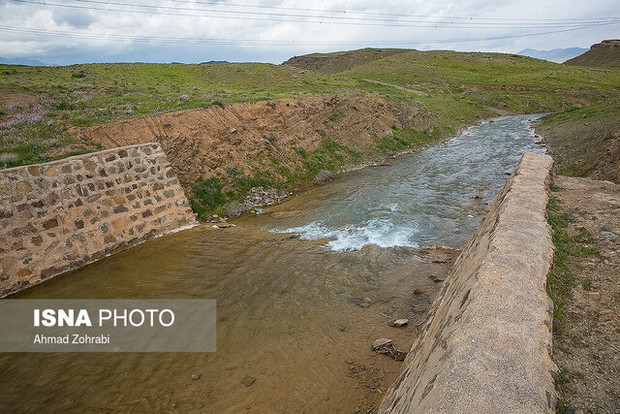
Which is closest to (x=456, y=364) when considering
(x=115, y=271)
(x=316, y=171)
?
(x=115, y=271)

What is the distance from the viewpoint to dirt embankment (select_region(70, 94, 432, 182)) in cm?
1380

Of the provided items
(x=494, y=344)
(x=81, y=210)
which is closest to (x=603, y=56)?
(x=494, y=344)

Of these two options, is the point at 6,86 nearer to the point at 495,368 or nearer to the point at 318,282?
the point at 318,282

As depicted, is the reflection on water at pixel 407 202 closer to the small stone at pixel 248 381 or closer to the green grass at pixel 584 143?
the green grass at pixel 584 143

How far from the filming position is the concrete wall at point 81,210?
8.71 metres

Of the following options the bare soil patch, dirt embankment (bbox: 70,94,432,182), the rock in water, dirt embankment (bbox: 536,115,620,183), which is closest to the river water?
the rock in water

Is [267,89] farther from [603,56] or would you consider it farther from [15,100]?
[603,56]

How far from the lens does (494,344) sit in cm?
334

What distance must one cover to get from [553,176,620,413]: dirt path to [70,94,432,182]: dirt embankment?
12544 mm

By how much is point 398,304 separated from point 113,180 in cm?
925

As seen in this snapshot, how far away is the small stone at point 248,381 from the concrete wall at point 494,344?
2.09m

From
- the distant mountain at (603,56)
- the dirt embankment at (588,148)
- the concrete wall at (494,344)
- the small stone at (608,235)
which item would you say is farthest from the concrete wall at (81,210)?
the distant mountain at (603,56)

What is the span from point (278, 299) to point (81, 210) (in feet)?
21.7

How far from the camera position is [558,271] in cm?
496
